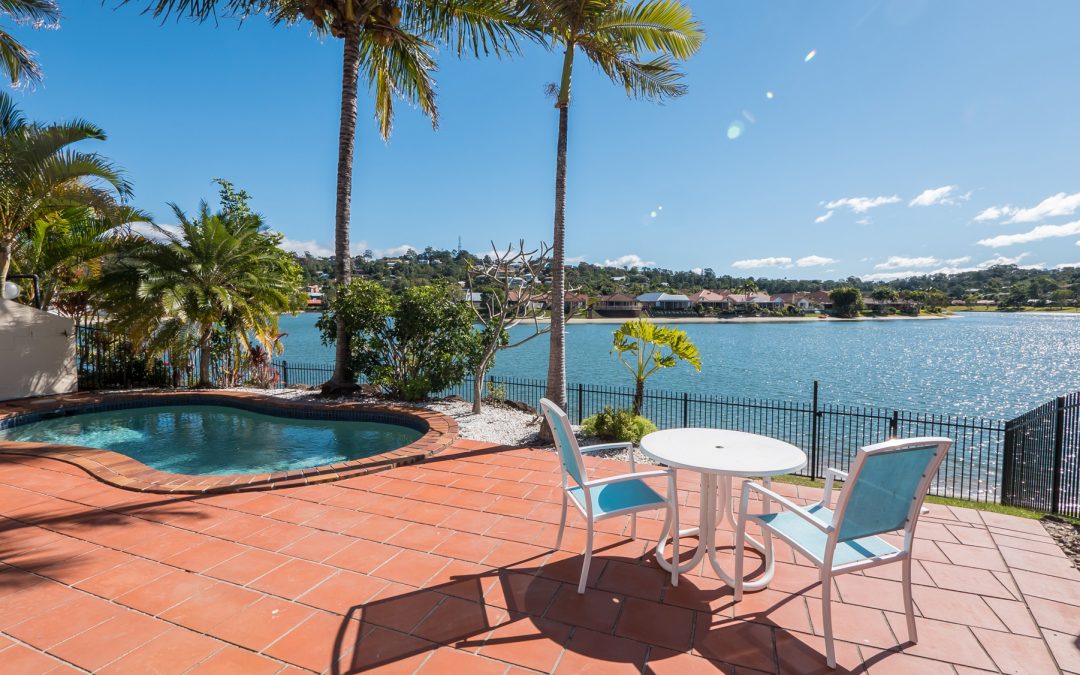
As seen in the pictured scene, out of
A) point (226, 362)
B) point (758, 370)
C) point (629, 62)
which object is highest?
point (629, 62)

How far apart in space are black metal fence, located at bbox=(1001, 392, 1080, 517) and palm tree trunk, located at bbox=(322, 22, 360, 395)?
1024 cm

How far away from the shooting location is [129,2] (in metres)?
8.45

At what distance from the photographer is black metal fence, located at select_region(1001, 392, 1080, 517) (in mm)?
5008

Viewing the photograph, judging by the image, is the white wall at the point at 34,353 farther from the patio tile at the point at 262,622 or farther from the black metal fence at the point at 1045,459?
the black metal fence at the point at 1045,459

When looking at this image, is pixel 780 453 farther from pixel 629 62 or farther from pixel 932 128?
pixel 932 128

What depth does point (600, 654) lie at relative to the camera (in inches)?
96.4

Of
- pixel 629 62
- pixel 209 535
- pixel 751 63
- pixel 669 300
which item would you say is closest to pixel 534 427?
pixel 209 535

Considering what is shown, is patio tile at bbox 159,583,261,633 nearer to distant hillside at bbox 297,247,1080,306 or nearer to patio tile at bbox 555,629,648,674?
patio tile at bbox 555,629,648,674

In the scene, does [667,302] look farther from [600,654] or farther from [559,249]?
[600,654]

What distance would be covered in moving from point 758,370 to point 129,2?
28.4 meters

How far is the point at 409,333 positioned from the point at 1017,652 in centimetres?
904

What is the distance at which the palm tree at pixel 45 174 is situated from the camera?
8.92 m

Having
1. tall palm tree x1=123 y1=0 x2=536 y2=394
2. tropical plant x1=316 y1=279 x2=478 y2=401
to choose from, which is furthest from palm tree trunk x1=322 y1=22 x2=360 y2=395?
tropical plant x1=316 y1=279 x2=478 y2=401

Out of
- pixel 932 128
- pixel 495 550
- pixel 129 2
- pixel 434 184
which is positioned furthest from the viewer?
pixel 434 184
